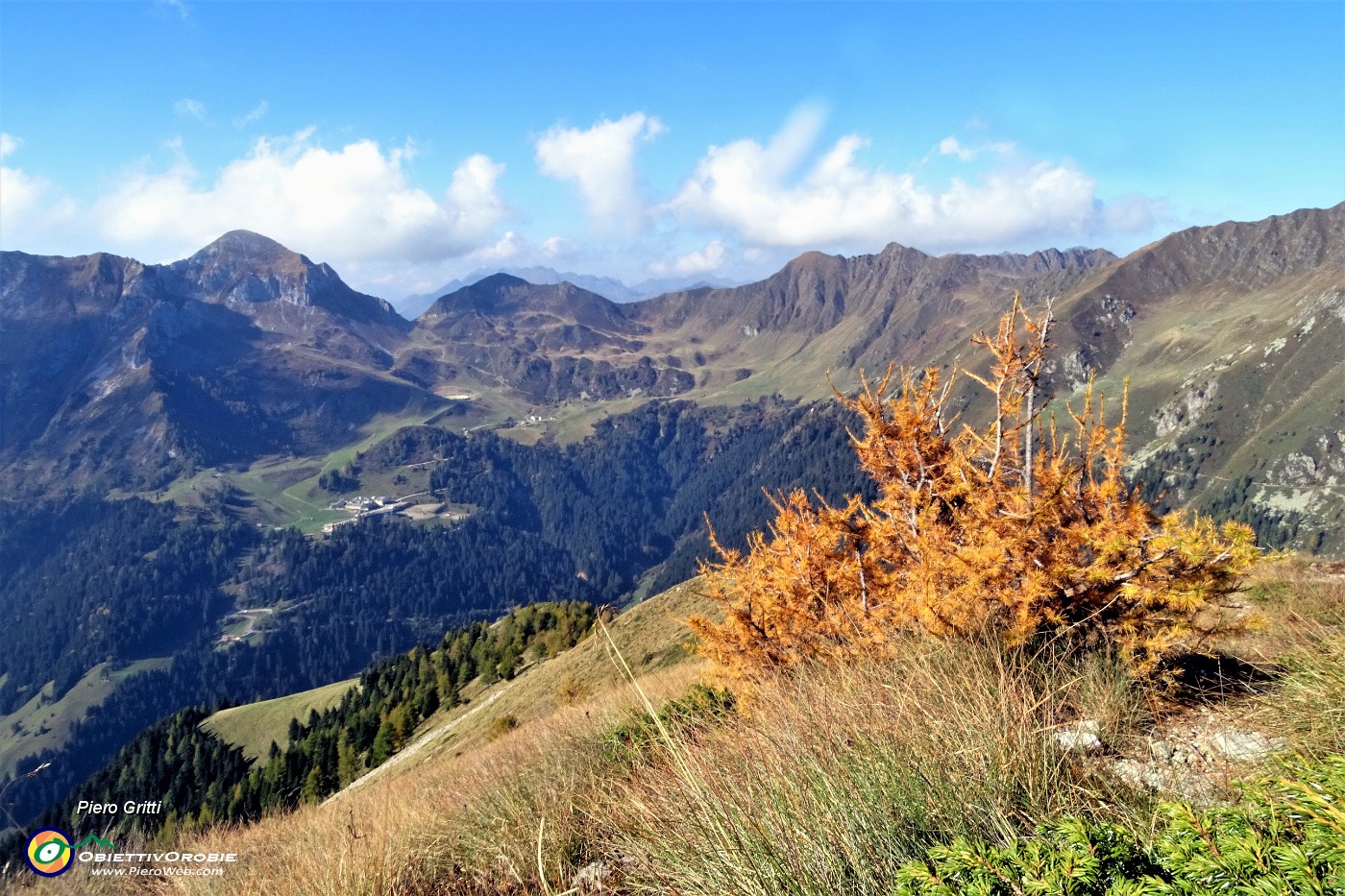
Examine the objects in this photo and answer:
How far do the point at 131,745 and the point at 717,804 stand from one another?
143 meters

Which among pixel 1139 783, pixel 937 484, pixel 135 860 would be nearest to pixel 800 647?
pixel 937 484

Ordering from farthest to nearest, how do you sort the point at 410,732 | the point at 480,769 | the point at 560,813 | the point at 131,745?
the point at 131,745
the point at 410,732
the point at 480,769
the point at 560,813

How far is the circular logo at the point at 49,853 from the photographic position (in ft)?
23.9

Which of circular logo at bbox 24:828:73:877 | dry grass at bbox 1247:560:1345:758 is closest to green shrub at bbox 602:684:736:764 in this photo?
dry grass at bbox 1247:560:1345:758

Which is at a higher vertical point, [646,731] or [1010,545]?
[1010,545]

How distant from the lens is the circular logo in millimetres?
7270

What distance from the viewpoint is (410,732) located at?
6775 cm

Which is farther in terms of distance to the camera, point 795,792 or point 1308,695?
point 1308,695

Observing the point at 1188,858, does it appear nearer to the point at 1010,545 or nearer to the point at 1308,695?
the point at 1308,695

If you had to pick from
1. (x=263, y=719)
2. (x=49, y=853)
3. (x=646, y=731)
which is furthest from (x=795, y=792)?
(x=263, y=719)

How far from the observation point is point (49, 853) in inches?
295

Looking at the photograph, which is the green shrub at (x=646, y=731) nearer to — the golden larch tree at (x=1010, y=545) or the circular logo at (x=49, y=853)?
the golden larch tree at (x=1010, y=545)

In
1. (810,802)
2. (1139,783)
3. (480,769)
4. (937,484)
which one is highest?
(937,484)

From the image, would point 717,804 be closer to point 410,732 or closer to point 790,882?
point 790,882
